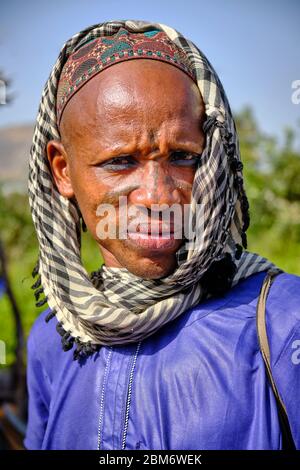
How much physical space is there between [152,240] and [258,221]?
5.20 metres

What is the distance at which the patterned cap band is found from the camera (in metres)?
1.79

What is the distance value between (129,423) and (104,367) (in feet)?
0.72

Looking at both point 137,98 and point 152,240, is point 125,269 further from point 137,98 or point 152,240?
point 137,98

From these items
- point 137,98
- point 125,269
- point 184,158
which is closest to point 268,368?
point 125,269

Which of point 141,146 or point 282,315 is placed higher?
point 141,146

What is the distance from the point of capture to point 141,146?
1.70 meters

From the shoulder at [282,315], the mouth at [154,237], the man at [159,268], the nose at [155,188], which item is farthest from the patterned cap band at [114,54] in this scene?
the shoulder at [282,315]

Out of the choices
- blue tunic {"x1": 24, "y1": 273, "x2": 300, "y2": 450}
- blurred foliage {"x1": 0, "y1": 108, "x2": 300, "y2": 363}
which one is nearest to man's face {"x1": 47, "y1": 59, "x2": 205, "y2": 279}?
blue tunic {"x1": 24, "y1": 273, "x2": 300, "y2": 450}

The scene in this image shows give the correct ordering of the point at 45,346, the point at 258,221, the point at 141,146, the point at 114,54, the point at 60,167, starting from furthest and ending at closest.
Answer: the point at 258,221
the point at 45,346
the point at 60,167
the point at 114,54
the point at 141,146

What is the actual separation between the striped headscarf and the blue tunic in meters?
0.07

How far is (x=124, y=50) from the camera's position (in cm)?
180

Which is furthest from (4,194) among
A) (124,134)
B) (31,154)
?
Result: (124,134)
